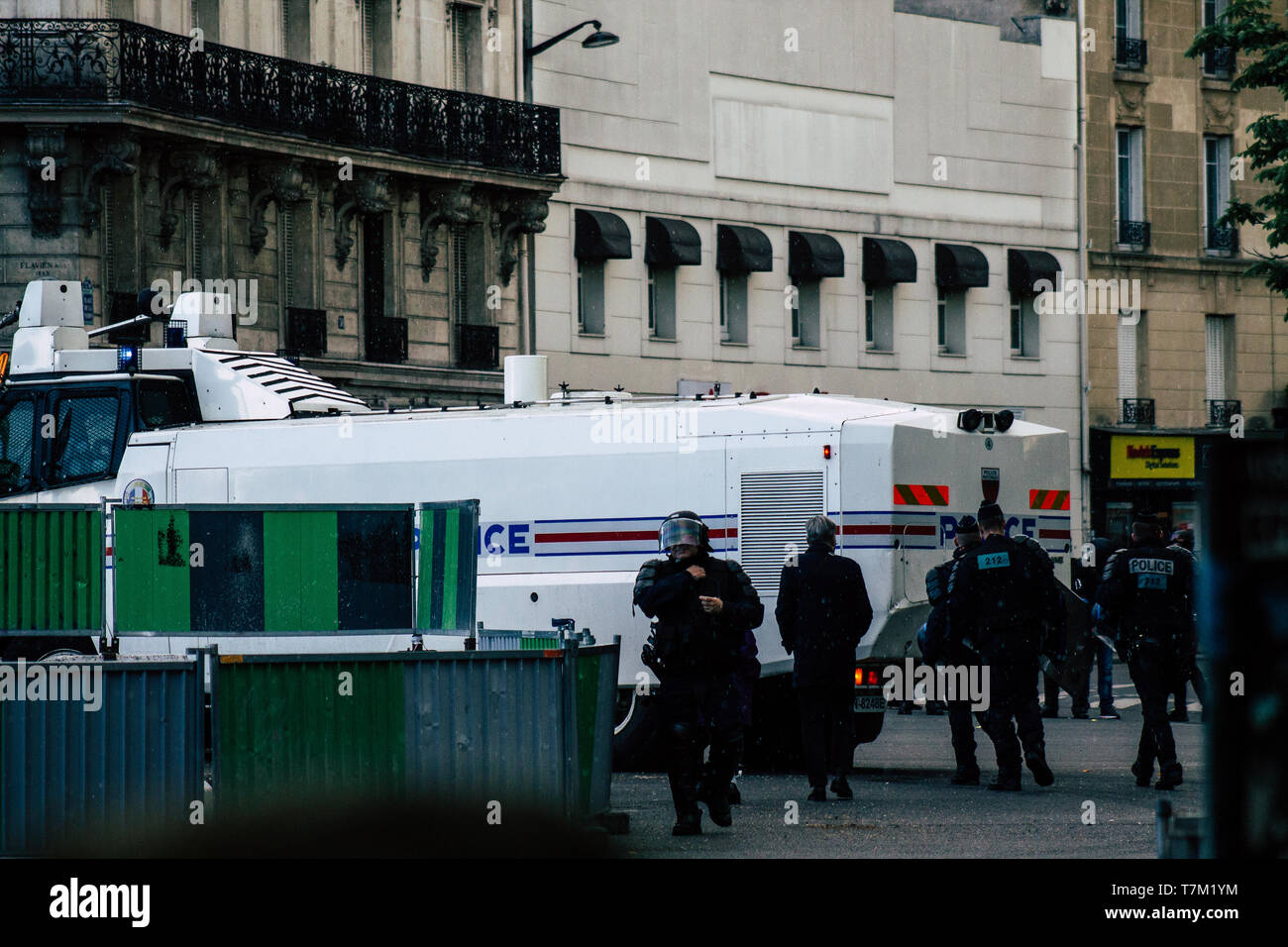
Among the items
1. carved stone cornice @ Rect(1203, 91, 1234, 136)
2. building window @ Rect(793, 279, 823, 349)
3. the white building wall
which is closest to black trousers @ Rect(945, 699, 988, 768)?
the white building wall

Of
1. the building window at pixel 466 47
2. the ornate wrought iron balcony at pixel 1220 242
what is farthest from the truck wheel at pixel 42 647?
the ornate wrought iron balcony at pixel 1220 242

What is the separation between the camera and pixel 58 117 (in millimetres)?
27766

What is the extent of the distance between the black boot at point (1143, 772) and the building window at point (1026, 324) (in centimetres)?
2755

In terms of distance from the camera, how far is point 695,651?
39.2 ft

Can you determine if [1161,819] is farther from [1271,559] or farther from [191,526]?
[191,526]

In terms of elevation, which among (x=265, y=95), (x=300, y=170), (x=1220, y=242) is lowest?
(x=300, y=170)

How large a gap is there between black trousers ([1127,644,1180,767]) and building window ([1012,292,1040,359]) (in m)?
27.7

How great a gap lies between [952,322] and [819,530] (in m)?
27.1

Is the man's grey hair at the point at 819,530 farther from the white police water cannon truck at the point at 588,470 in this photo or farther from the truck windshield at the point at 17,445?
the truck windshield at the point at 17,445

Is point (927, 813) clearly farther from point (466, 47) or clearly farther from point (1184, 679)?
point (466, 47)

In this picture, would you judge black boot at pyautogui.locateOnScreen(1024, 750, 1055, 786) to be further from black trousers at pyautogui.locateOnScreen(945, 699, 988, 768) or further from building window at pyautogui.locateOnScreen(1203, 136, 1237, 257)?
building window at pyautogui.locateOnScreen(1203, 136, 1237, 257)

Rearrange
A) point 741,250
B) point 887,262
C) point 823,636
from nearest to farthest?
point 823,636, point 741,250, point 887,262

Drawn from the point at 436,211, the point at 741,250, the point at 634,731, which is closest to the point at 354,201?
the point at 436,211
